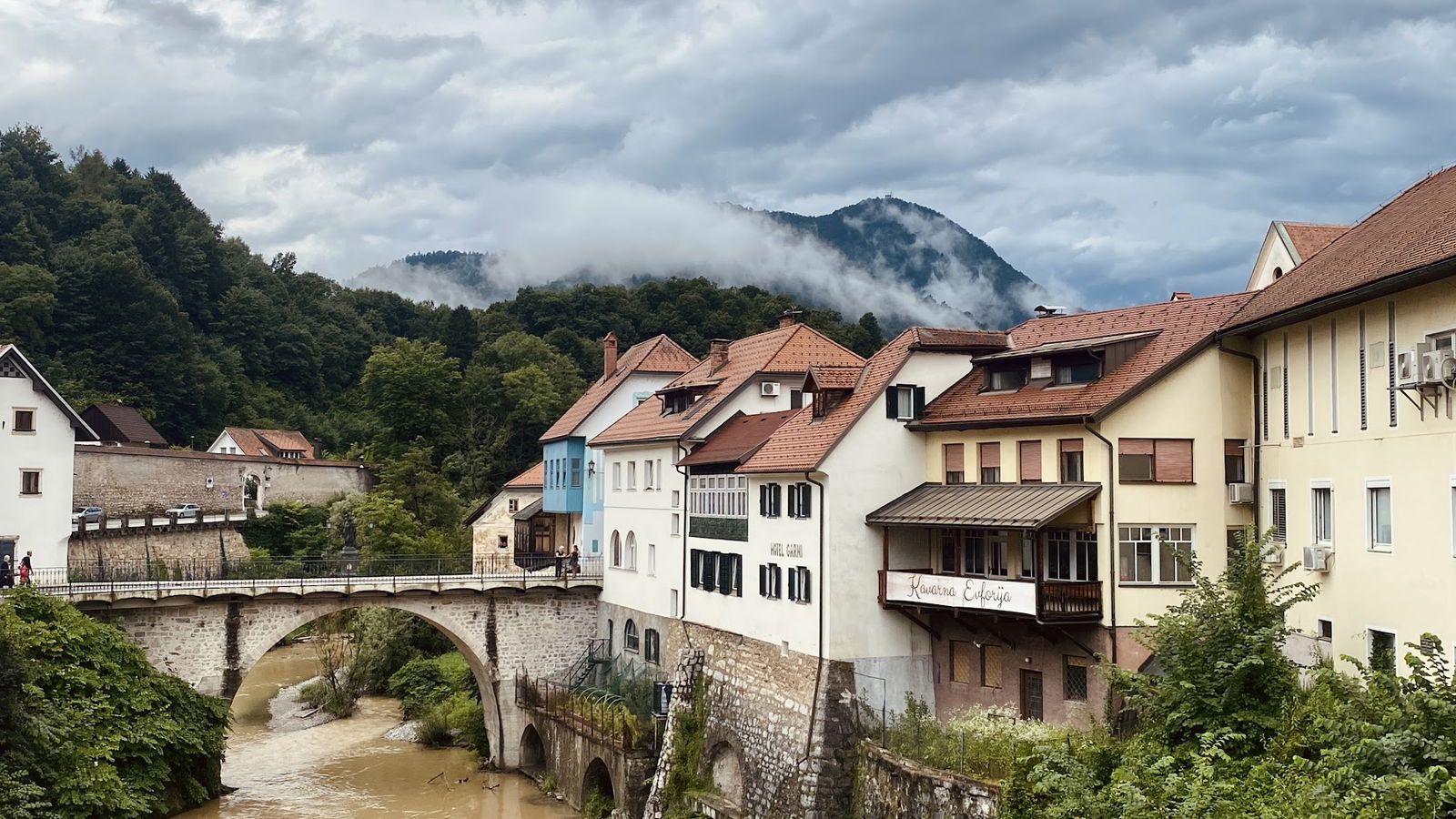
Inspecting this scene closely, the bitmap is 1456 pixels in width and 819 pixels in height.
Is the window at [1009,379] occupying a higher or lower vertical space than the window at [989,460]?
higher

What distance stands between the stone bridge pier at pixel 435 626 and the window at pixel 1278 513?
921 inches

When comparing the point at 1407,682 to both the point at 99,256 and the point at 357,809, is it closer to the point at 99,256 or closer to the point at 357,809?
the point at 357,809

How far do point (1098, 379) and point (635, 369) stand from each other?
898 inches

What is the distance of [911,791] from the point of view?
78.6 feet

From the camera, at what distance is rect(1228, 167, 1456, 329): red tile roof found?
19719 mm

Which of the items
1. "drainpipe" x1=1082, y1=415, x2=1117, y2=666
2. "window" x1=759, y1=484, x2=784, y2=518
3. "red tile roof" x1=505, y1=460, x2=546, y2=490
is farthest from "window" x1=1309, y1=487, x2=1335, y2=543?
"red tile roof" x1=505, y1=460, x2=546, y2=490

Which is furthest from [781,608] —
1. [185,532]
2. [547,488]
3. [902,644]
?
[185,532]

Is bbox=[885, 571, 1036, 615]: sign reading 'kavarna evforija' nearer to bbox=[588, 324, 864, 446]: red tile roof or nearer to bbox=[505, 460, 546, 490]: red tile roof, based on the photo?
bbox=[588, 324, 864, 446]: red tile roof

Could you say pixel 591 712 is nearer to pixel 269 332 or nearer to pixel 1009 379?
pixel 1009 379

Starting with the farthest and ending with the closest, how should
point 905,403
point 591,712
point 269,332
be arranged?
1. point 269,332
2. point 591,712
3. point 905,403

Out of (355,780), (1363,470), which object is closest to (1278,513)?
(1363,470)

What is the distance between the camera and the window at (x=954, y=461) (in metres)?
28.2

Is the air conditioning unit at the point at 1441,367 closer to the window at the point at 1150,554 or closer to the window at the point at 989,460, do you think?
the window at the point at 1150,554

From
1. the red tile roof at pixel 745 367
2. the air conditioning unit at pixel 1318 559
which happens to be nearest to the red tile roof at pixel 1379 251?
the air conditioning unit at pixel 1318 559
